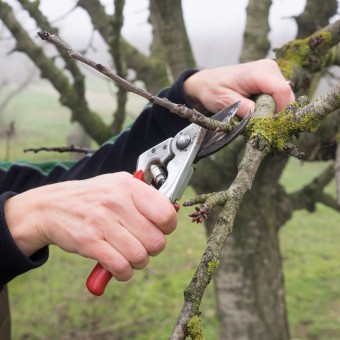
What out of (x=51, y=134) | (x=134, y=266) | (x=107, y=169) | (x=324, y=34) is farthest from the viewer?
(x=51, y=134)

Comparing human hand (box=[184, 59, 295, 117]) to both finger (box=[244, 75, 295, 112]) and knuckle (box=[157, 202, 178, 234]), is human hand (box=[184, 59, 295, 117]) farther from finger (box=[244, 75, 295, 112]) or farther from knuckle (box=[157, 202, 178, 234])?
knuckle (box=[157, 202, 178, 234])

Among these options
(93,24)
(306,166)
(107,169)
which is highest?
(306,166)

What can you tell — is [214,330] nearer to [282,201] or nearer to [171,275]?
[171,275]

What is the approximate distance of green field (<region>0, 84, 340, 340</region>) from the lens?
491 cm

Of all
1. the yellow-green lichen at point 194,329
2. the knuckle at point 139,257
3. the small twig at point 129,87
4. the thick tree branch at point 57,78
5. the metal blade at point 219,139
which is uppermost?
the thick tree branch at point 57,78

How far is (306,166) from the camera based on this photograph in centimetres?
1372

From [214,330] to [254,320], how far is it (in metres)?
1.84

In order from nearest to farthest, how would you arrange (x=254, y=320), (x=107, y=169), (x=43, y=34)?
(x=43, y=34)
(x=107, y=169)
(x=254, y=320)

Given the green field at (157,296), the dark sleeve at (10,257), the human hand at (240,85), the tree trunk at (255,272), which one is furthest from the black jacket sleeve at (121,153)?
the green field at (157,296)

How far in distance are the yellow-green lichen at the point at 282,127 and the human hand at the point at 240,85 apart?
0.33m

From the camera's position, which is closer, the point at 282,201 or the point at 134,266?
the point at 134,266

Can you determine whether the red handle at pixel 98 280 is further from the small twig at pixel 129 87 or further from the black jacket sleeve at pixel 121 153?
the black jacket sleeve at pixel 121 153

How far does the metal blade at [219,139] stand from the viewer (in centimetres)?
124

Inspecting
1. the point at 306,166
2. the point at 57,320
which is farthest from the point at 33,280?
the point at 306,166
